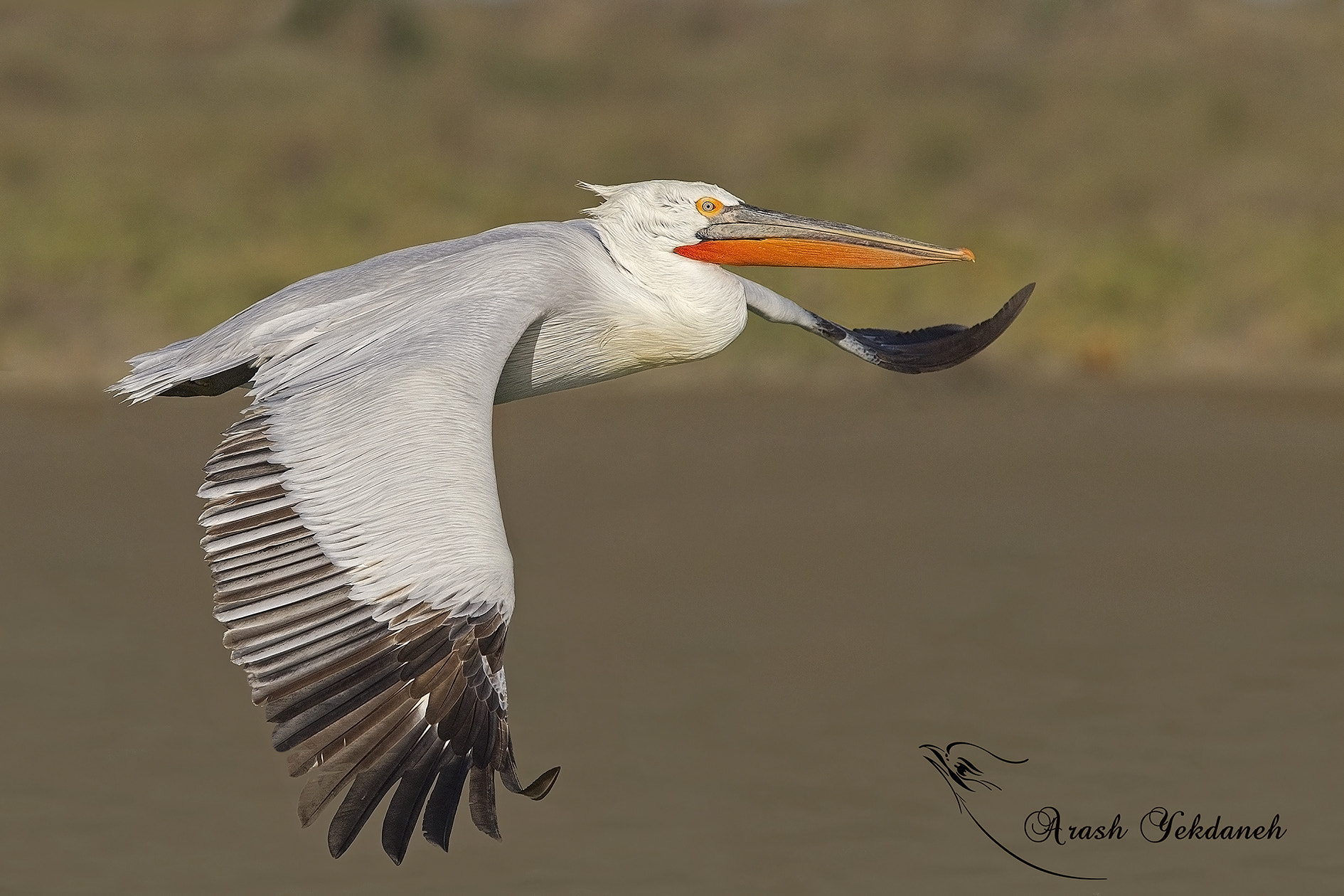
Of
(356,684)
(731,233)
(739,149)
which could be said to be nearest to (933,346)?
(731,233)

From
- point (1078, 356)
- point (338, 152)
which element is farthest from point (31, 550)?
point (338, 152)

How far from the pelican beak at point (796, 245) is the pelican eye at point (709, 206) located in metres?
0.02

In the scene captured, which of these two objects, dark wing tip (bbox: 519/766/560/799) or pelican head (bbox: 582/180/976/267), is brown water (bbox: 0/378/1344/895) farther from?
dark wing tip (bbox: 519/766/560/799)

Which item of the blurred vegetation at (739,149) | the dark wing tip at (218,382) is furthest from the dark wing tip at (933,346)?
the blurred vegetation at (739,149)

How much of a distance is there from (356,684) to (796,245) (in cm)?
286

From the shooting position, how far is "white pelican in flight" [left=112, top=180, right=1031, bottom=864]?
192 inches

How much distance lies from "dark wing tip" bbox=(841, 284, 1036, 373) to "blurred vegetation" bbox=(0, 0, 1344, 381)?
8872 millimetres

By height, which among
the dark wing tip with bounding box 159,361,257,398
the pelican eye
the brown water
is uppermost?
the pelican eye

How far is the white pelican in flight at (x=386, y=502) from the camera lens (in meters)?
4.89

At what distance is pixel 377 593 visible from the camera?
502 cm
